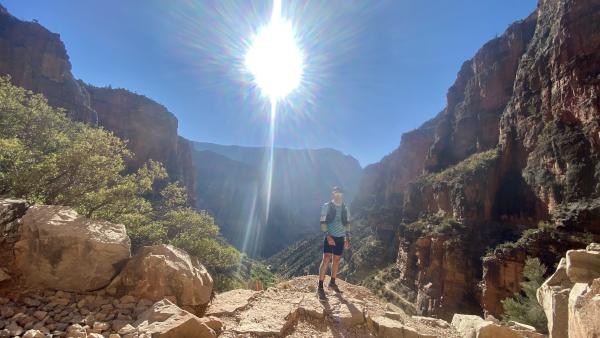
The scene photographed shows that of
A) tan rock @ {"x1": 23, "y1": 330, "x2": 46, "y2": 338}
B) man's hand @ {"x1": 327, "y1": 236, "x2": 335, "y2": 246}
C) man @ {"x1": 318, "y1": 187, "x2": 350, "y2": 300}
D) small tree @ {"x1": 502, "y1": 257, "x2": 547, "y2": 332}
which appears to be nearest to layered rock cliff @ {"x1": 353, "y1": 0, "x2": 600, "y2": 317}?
small tree @ {"x1": 502, "y1": 257, "x2": 547, "y2": 332}

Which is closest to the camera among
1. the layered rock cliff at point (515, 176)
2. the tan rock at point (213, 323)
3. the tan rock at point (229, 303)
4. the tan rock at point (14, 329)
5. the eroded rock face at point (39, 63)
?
the tan rock at point (14, 329)

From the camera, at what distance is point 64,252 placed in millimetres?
5355

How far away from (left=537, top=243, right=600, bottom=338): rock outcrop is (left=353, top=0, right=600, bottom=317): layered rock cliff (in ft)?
95.2

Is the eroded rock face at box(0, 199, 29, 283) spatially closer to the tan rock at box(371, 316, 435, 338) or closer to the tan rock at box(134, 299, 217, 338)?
the tan rock at box(134, 299, 217, 338)

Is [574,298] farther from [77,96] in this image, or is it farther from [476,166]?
[77,96]

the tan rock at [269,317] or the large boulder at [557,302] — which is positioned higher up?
the large boulder at [557,302]

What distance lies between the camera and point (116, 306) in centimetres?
503

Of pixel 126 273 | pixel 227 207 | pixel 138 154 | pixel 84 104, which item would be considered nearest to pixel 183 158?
pixel 138 154

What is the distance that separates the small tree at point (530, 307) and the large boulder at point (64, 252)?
45.9 ft

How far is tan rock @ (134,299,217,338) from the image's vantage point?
403cm

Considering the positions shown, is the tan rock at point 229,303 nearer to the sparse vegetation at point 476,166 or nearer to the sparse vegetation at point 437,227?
the sparse vegetation at point 437,227

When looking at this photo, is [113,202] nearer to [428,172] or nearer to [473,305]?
[473,305]

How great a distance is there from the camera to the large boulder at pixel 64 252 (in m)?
5.16

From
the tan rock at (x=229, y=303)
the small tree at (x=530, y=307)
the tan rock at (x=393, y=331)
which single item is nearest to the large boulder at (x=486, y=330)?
the tan rock at (x=393, y=331)
